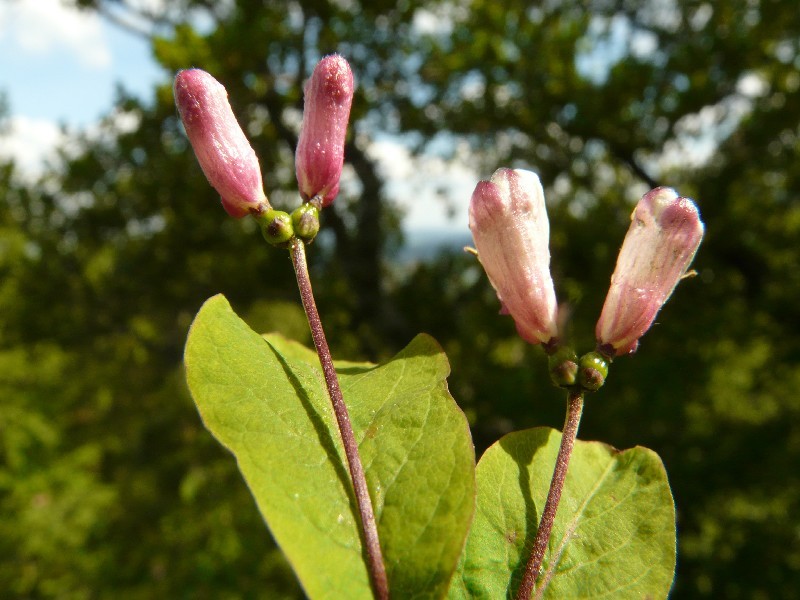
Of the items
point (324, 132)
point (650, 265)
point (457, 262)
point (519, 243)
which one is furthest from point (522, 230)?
point (457, 262)

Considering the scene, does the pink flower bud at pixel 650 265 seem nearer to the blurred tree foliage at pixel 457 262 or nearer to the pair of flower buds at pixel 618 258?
the pair of flower buds at pixel 618 258

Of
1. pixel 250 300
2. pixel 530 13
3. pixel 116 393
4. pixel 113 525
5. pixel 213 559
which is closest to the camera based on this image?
pixel 213 559

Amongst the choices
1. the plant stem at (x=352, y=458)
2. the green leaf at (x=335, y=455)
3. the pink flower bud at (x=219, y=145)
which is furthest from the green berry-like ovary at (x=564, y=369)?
the pink flower bud at (x=219, y=145)

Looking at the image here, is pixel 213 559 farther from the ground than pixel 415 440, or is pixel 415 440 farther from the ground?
→ pixel 415 440

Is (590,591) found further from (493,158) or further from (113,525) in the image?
(113,525)

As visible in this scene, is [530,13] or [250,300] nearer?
[530,13]

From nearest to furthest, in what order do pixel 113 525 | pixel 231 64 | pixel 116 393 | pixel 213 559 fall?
1. pixel 231 64
2. pixel 213 559
3. pixel 113 525
4. pixel 116 393

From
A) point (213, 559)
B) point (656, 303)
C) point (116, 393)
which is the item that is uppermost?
point (656, 303)

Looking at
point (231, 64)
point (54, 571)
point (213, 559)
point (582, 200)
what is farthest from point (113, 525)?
point (582, 200)
